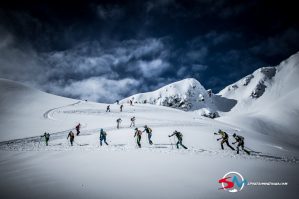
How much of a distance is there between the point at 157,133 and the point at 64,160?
1633 cm

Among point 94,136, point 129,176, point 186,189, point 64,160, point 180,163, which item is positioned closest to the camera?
point 186,189

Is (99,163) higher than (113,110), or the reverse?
(113,110)

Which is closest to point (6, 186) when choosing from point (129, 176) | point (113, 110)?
point (129, 176)

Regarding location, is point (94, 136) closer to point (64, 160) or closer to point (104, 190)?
point (64, 160)

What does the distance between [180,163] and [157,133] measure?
15900 mm

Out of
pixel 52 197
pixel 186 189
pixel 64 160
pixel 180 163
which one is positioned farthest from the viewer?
pixel 64 160

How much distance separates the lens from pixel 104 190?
34.9 feet

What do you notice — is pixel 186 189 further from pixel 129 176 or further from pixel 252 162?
pixel 252 162

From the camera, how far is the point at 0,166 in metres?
15.6

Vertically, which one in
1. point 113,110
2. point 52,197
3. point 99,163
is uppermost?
point 113,110

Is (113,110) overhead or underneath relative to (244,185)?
overhead

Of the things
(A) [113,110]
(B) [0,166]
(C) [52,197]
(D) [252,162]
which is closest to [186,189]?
(C) [52,197]

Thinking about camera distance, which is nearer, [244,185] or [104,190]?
[104,190]

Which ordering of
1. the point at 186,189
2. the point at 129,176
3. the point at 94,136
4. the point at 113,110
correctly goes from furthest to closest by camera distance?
1. the point at 113,110
2. the point at 94,136
3. the point at 129,176
4. the point at 186,189
